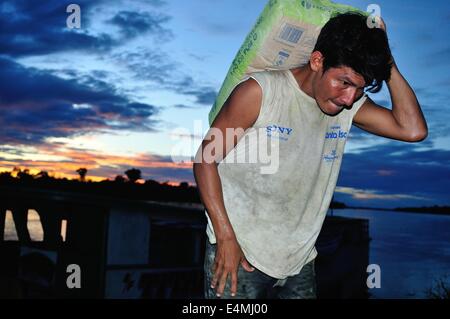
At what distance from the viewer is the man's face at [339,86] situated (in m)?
2.21

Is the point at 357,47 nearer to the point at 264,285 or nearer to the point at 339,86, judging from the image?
the point at 339,86

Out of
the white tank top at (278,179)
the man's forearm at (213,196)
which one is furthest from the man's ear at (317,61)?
the man's forearm at (213,196)

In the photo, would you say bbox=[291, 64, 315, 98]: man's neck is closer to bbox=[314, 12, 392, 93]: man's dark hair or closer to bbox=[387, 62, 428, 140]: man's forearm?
bbox=[314, 12, 392, 93]: man's dark hair

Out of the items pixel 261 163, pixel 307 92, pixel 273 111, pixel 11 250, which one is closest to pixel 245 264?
→ pixel 261 163

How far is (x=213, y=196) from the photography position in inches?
80.6

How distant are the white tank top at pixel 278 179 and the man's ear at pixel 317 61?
0.12 m

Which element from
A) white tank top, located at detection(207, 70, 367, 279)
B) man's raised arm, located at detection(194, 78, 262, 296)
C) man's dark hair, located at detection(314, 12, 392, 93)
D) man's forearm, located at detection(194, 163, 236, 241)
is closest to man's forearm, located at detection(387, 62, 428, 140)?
man's dark hair, located at detection(314, 12, 392, 93)

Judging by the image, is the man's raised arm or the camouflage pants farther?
the camouflage pants

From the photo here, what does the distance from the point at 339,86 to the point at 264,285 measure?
1117 millimetres

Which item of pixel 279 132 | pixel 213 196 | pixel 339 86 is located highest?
pixel 339 86

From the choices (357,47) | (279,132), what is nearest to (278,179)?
(279,132)

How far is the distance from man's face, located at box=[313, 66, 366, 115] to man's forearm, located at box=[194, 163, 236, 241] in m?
0.70

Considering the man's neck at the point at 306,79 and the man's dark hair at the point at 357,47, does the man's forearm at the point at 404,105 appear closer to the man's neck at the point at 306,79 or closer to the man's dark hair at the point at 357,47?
the man's dark hair at the point at 357,47

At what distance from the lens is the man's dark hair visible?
86.4 inches
